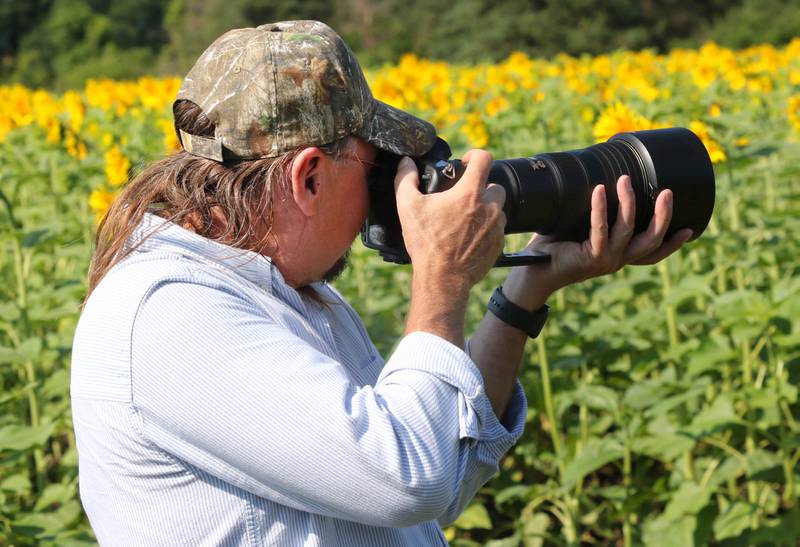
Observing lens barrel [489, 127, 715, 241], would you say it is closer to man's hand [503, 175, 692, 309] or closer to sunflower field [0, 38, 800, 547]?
man's hand [503, 175, 692, 309]

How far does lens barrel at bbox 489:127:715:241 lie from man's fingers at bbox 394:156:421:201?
178 millimetres

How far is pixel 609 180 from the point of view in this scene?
5.98 ft

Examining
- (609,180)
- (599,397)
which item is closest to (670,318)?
(599,397)

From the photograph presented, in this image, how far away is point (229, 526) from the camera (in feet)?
4.80

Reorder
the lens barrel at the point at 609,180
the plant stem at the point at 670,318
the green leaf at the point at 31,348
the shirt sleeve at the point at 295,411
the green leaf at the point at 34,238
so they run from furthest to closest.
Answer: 1. the plant stem at the point at 670,318
2. the green leaf at the point at 34,238
3. the green leaf at the point at 31,348
4. the lens barrel at the point at 609,180
5. the shirt sleeve at the point at 295,411

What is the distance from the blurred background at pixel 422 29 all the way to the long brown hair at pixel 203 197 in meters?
19.1

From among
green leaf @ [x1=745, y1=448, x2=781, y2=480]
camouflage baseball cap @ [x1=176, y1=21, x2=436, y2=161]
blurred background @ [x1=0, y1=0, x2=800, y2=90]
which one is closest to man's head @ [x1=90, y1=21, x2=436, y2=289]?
camouflage baseball cap @ [x1=176, y1=21, x2=436, y2=161]

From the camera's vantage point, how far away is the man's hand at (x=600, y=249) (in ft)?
5.82

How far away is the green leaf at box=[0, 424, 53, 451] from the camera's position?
2.83 metres

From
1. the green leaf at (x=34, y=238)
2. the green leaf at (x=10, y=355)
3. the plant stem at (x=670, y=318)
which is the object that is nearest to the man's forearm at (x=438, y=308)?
the green leaf at (x=10, y=355)

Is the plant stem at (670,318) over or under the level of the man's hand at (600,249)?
under

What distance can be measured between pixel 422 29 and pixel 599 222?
26566 millimetres

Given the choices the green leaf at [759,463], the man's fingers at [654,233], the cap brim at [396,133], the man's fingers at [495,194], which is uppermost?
the cap brim at [396,133]

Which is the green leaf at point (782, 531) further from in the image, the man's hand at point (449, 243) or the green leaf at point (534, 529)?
the man's hand at point (449, 243)
